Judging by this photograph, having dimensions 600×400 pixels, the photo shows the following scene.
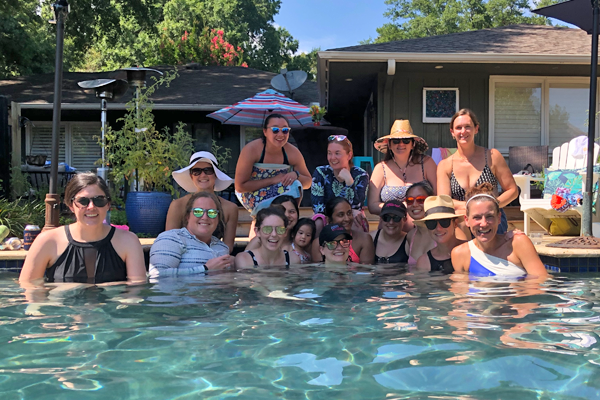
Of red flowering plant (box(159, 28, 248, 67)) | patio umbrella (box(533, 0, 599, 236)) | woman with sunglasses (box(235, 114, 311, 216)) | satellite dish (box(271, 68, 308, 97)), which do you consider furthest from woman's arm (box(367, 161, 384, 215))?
red flowering plant (box(159, 28, 248, 67))

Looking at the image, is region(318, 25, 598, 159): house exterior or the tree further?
the tree

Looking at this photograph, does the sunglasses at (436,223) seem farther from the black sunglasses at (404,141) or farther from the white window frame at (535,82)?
the white window frame at (535,82)

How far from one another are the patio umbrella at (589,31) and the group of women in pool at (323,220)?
1533mm

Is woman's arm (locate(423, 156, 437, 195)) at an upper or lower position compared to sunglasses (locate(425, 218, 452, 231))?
upper

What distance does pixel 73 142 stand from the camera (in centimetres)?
1325

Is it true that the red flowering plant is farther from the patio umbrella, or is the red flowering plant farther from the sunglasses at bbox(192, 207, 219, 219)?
the sunglasses at bbox(192, 207, 219, 219)

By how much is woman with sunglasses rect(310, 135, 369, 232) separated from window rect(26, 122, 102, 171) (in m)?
9.35

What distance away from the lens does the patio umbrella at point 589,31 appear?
5.67 m

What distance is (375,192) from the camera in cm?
509

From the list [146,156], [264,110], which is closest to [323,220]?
[146,156]

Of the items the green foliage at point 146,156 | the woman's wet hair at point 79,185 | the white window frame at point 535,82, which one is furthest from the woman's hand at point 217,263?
the white window frame at point 535,82

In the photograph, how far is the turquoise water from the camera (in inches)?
88.1

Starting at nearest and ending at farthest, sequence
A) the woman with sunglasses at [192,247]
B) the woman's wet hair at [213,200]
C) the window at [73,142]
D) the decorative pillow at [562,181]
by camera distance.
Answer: the woman with sunglasses at [192,247] → the woman's wet hair at [213,200] → the decorative pillow at [562,181] → the window at [73,142]

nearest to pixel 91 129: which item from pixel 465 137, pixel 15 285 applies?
pixel 15 285
